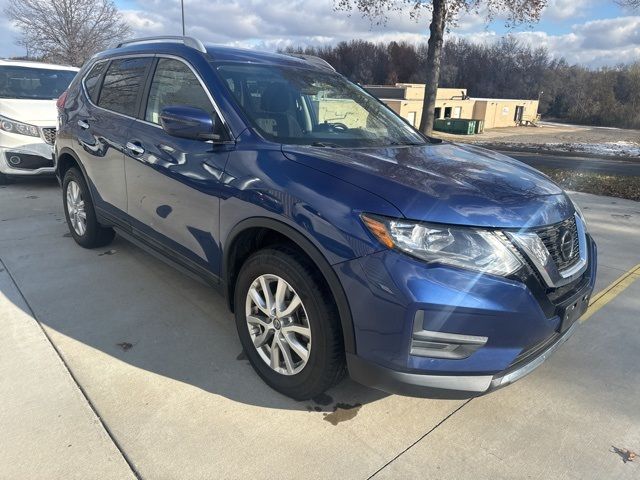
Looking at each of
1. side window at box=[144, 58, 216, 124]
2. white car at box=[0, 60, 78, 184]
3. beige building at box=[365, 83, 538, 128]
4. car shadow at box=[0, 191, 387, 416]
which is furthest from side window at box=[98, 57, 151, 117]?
beige building at box=[365, 83, 538, 128]

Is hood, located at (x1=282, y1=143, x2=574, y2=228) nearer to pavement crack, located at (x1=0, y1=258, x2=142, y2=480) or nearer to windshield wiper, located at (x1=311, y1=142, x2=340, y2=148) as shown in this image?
windshield wiper, located at (x1=311, y1=142, x2=340, y2=148)

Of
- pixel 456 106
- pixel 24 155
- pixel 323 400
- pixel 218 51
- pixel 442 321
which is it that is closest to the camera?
pixel 442 321

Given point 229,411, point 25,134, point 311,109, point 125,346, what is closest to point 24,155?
point 25,134

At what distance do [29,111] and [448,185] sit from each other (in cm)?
702

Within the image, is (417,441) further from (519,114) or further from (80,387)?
(519,114)

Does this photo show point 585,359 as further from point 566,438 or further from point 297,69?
point 297,69

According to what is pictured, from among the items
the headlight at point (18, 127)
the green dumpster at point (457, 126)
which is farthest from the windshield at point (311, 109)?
the green dumpster at point (457, 126)

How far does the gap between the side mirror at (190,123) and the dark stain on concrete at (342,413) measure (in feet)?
5.31

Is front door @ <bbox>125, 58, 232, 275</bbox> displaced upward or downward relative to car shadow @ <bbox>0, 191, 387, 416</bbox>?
upward

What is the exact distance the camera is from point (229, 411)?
246cm

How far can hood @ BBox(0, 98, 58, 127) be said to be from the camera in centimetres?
689

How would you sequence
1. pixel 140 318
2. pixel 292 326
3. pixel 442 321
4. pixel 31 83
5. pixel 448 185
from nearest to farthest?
pixel 442 321 → pixel 448 185 → pixel 292 326 → pixel 140 318 → pixel 31 83

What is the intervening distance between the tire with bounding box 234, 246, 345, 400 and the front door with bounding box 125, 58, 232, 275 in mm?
385

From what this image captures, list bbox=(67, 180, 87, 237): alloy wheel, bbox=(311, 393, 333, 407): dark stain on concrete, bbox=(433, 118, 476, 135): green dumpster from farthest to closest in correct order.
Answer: bbox=(433, 118, 476, 135): green dumpster → bbox=(67, 180, 87, 237): alloy wheel → bbox=(311, 393, 333, 407): dark stain on concrete
